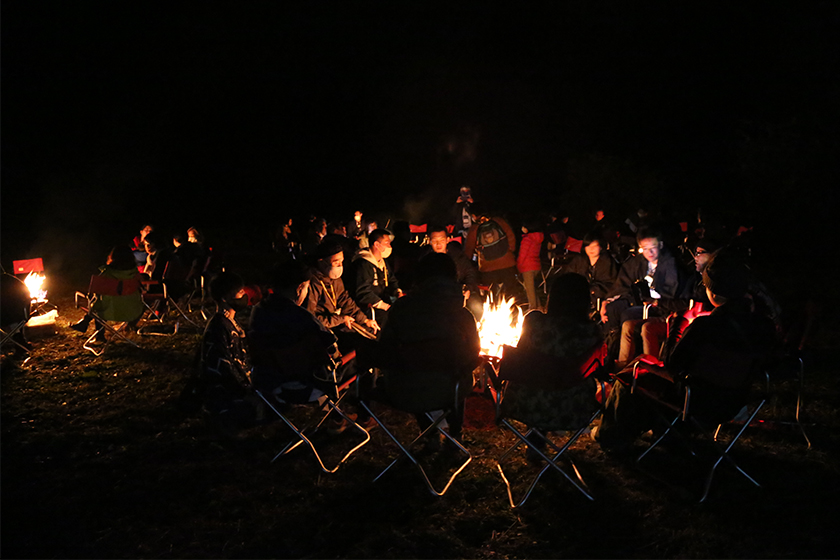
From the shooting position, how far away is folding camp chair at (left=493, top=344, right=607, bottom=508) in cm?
385

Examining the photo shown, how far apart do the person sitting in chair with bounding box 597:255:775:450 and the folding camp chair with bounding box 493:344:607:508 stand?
52 cm

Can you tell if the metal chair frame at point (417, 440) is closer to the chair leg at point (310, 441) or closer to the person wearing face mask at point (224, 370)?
the chair leg at point (310, 441)

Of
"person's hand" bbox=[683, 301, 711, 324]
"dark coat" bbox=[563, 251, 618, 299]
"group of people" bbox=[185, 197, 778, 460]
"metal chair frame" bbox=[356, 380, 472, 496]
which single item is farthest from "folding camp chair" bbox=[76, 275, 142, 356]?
"person's hand" bbox=[683, 301, 711, 324]

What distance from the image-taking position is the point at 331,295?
19.8ft

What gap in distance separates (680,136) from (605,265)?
22.8 metres

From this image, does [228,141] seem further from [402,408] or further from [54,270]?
[402,408]

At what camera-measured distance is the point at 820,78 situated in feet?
59.0

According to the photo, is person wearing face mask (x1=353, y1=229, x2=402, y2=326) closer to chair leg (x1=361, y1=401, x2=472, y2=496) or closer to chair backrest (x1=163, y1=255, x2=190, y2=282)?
chair leg (x1=361, y1=401, x2=472, y2=496)

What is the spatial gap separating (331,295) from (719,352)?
146 inches

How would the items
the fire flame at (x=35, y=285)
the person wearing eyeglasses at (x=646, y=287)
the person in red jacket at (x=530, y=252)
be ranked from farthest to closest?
1. the person in red jacket at (x=530, y=252)
2. the fire flame at (x=35, y=285)
3. the person wearing eyeglasses at (x=646, y=287)

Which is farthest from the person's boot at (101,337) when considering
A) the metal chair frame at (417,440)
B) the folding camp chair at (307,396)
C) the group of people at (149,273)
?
the metal chair frame at (417,440)

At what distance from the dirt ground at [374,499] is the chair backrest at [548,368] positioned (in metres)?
0.85

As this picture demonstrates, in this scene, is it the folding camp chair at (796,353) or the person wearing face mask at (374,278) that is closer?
the folding camp chair at (796,353)

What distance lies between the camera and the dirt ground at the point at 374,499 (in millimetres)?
3535
